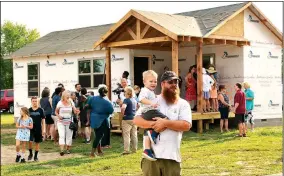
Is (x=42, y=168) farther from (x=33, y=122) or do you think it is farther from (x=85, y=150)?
(x=85, y=150)

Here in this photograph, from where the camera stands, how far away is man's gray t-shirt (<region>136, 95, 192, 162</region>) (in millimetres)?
5965

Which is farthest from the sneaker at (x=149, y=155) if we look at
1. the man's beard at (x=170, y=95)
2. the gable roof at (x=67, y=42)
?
the gable roof at (x=67, y=42)

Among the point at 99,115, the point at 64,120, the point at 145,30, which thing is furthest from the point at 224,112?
the point at 64,120

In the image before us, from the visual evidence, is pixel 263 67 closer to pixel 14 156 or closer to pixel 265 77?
pixel 265 77

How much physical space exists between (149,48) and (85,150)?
7971 millimetres

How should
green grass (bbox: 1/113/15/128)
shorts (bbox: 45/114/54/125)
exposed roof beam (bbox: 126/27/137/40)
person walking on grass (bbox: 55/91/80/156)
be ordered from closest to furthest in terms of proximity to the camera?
→ person walking on grass (bbox: 55/91/80/156) → shorts (bbox: 45/114/54/125) → exposed roof beam (bbox: 126/27/137/40) → green grass (bbox: 1/113/15/128)

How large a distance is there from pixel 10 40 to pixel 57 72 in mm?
40740

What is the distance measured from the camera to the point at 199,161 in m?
12.1

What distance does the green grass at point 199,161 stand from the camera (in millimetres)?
11000

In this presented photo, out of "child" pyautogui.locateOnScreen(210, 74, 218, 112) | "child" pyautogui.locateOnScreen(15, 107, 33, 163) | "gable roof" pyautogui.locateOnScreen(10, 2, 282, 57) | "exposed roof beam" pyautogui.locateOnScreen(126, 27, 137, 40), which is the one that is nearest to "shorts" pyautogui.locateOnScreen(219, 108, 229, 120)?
"child" pyautogui.locateOnScreen(210, 74, 218, 112)

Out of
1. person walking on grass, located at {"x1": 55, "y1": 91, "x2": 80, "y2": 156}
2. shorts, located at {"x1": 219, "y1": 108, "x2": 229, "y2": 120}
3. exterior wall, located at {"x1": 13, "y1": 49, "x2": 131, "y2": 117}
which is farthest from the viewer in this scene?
exterior wall, located at {"x1": 13, "y1": 49, "x2": 131, "y2": 117}

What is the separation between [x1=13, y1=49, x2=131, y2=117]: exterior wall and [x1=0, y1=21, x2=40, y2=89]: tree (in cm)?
2723

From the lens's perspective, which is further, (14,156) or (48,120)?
(48,120)

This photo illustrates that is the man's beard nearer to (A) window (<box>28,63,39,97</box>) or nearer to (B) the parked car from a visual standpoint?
(A) window (<box>28,63,39,97</box>)
